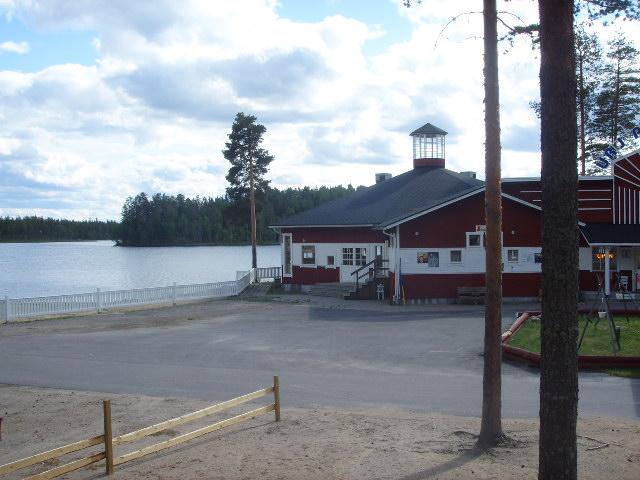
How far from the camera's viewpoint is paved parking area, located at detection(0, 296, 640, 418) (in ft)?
45.2

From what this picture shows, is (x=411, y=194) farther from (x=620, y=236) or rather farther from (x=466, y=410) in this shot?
Answer: (x=466, y=410)

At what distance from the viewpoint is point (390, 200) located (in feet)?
126

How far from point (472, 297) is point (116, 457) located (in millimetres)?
22366

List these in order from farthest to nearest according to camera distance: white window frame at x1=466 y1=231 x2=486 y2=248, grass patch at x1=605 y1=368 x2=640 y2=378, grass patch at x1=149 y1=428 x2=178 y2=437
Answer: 1. white window frame at x1=466 y1=231 x2=486 y2=248
2. grass patch at x1=605 y1=368 x2=640 y2=378
3. grass patch at x1=149 y1=428 x2=178 y2=437

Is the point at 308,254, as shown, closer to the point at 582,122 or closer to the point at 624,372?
the point at 582,122

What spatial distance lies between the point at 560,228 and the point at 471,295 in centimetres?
2328

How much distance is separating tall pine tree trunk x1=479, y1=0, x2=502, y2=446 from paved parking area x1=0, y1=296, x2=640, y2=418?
209 cm

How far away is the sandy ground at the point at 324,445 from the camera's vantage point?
30.3 ft

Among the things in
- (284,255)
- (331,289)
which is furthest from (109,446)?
(284,255)

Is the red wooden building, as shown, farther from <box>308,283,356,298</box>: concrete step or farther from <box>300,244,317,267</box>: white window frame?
<box>300,244,317,267</box>: white window frame

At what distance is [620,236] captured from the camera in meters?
30.0

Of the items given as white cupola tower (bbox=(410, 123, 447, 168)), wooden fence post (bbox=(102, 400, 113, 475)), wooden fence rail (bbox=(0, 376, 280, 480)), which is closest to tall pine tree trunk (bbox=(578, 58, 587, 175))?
white cupola tower (bbox=(410, 123, 447, 168))

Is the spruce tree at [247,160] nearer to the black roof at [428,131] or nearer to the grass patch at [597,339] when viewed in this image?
the black roof at [428,131]

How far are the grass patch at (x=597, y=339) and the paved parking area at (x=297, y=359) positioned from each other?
1.26 metres
